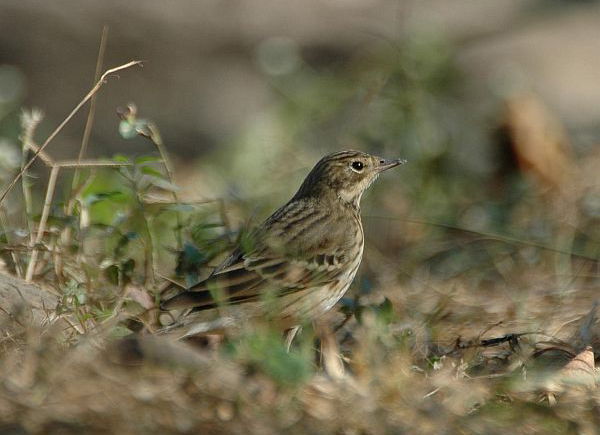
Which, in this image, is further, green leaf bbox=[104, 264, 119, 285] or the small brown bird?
green leaf bbox=[104, 264, 119, 285]

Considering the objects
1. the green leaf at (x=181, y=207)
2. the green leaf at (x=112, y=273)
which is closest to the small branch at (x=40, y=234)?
the green leaf at (x=112, y=273)

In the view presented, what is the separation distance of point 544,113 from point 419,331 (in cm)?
464

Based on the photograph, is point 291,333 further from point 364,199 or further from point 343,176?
point 364,199

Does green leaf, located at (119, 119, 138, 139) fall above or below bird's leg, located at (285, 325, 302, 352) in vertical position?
above

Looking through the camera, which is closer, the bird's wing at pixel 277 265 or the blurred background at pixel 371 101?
the bird's wing at pixel 277 265

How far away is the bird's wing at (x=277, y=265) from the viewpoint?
15.9 ft

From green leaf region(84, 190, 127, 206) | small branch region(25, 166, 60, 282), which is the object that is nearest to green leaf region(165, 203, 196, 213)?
green leaf region(84, 190, 127, 206)

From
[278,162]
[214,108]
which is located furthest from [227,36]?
[278,162]

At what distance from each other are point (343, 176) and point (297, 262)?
35.7 inches

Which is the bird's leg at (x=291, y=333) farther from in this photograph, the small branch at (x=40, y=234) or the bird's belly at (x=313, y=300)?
the small branch at (x=40, y=234)

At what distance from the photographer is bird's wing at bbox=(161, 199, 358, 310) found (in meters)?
4.84

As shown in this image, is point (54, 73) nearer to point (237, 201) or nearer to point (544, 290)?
point (237, 201)

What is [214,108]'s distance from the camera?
1080 cm

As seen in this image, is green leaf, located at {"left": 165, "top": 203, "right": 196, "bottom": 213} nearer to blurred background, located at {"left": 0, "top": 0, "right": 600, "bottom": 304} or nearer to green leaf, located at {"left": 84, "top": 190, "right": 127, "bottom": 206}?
green leaf, located at {"left": 84, "top": 190, "right": 127, "bottom": 206}
